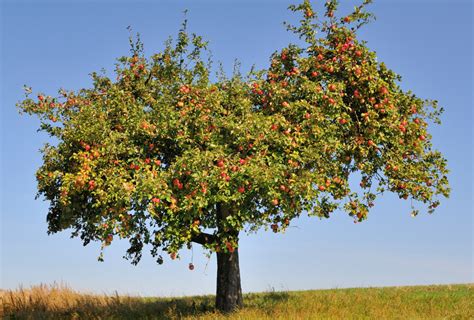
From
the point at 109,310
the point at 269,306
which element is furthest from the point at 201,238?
the point at 109,310

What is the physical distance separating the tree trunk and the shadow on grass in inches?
34.0

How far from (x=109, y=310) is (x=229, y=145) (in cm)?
1134

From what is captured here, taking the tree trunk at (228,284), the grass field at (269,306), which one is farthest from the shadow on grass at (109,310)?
the tree trunk at (228,284)

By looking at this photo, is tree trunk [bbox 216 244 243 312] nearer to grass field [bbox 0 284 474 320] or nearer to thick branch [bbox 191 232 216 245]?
grass field [bbox 0 284 474 320]

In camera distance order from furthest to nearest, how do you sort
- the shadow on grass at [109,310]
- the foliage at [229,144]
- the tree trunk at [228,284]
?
the shadow on grass at [109,310], the tree trunk at [228,284], the foliage at [229,144]

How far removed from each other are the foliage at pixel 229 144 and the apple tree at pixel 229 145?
5 cm

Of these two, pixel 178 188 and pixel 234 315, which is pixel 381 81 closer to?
pixel 178 188

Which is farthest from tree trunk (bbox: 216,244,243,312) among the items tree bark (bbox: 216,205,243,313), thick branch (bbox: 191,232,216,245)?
thick branch (bbox: 191,232,216,245)

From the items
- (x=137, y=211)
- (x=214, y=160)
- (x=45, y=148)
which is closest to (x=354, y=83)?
(x=214, y=160)

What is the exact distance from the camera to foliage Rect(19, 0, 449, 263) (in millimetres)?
16875

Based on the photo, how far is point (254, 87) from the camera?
797 inches

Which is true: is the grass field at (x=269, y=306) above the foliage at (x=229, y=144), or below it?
below

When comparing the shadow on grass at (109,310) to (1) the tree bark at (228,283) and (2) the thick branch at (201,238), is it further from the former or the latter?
(2) the thick branch at (201,238)

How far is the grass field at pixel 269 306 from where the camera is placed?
19.9 m
